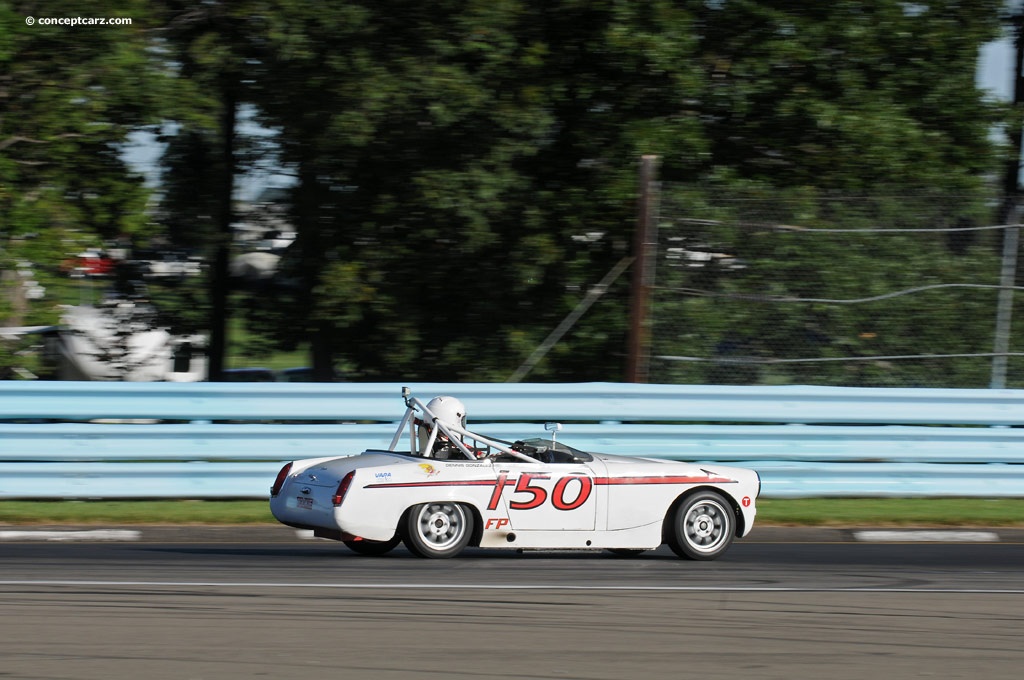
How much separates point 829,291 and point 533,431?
3052 millimetres

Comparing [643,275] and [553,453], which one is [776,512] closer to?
[643,275]

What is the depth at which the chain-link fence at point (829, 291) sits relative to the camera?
12391 mm

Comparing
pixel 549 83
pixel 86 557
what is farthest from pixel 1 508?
pixel 549 83

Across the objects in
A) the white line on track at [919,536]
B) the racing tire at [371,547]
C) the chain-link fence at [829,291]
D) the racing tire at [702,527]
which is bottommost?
the racing tire at [371,547]

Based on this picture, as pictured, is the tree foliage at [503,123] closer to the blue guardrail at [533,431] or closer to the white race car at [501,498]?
the blue guardrail at [533,431]

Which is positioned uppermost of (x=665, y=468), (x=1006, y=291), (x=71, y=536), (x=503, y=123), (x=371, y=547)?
(x=503, y=123)

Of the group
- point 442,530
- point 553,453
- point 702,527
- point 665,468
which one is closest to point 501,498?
point 442,530

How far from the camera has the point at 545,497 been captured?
356 inches

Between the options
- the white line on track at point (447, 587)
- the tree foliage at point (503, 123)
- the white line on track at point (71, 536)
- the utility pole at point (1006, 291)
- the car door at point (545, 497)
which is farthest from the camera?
the tree foliage at point (503, 123)

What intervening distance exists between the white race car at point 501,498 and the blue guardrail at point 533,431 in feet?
8.10

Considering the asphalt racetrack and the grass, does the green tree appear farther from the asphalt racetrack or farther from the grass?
the asphalt racetrack

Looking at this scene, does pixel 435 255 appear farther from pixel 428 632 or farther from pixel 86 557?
pixel 428 632
